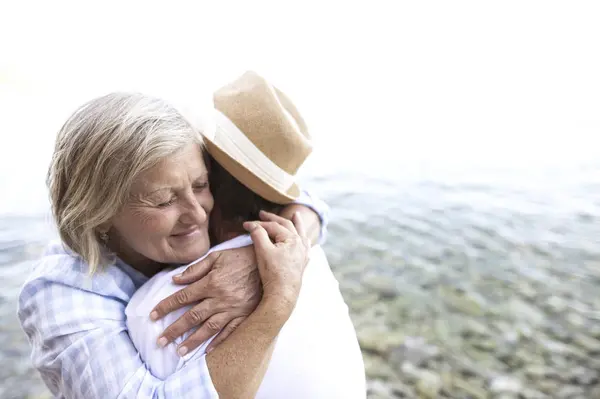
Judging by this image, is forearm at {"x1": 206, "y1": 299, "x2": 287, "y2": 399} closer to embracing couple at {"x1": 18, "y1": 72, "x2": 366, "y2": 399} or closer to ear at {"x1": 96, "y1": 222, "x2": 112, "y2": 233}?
embracing couple at {"x1": 18, "y1": 72, "x2": 366, "y2": 399}

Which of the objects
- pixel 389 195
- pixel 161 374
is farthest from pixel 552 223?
pixel 161 374

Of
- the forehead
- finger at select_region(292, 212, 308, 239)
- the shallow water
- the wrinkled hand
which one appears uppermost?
the forehead

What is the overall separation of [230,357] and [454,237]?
11.0ft

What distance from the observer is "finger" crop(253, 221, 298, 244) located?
4.78 ft

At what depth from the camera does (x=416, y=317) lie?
126 inches

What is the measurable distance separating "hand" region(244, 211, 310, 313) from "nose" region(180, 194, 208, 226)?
13 cm

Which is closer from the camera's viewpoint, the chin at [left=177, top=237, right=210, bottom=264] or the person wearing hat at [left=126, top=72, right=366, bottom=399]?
the person wearing hat at [left=126, top=72, right=366, bottom=399]

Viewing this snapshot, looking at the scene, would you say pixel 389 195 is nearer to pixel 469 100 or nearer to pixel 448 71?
pixel 469 100

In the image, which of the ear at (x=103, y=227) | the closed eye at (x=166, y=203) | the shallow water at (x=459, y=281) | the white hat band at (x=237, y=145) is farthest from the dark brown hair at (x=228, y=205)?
the shallow water at (x=459, y=281)

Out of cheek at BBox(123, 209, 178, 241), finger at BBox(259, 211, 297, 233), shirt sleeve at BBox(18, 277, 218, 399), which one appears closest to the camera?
shirt sleeve at BBox(18, 277, 218, 399)

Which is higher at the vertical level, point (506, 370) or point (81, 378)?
point (81, 378)

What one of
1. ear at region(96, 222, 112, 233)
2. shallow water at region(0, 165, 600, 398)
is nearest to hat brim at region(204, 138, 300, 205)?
ear at region(96, 222, 112, 233)

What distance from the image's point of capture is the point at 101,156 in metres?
1.27

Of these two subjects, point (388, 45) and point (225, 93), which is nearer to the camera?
point (225, 93)
